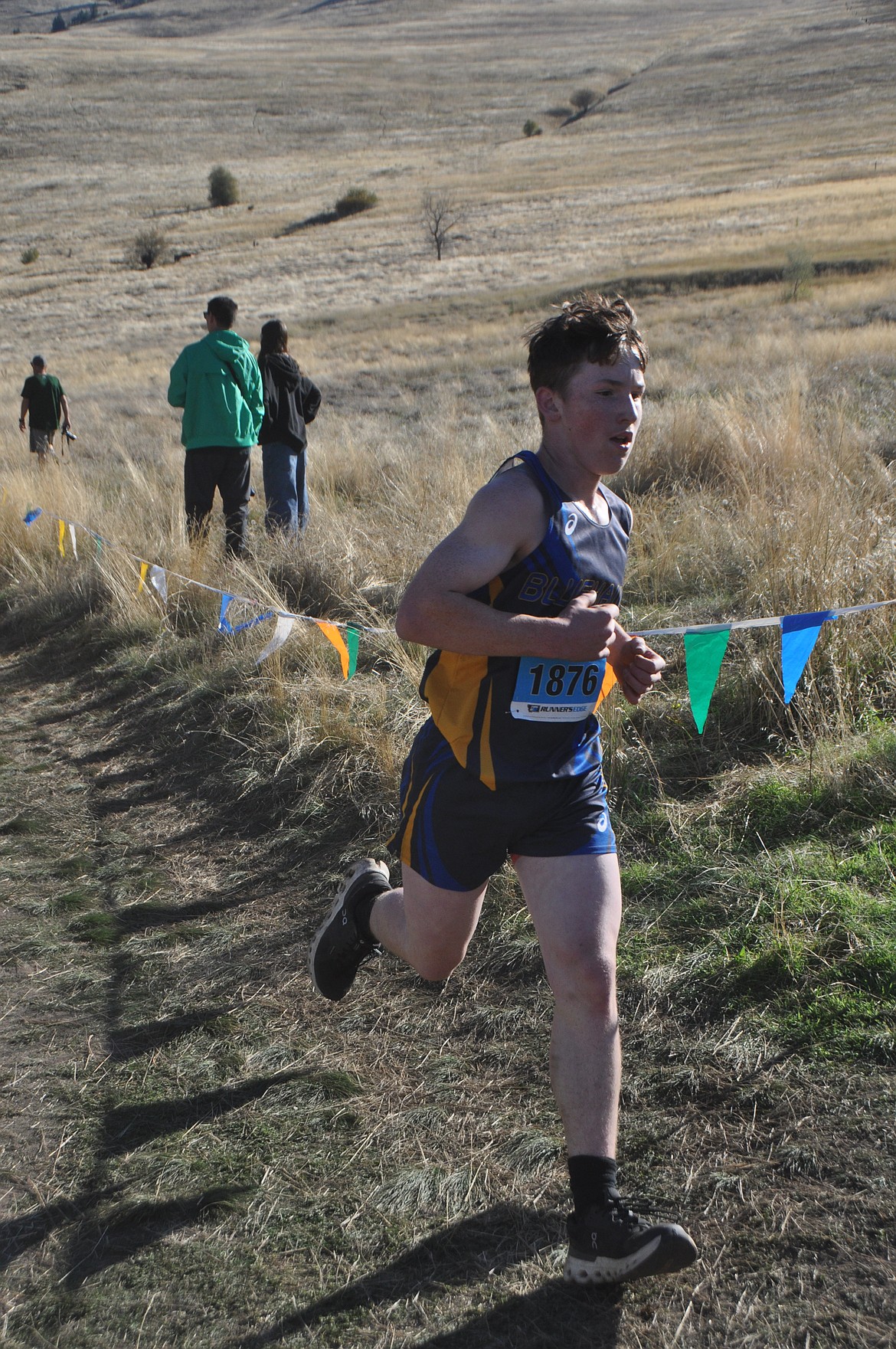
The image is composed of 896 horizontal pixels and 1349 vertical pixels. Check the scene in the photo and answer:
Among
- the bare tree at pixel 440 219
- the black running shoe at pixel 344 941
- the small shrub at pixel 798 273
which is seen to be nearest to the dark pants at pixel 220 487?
the black running shoe at pixel 344 941

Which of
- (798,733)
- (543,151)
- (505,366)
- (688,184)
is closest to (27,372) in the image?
(505,366)

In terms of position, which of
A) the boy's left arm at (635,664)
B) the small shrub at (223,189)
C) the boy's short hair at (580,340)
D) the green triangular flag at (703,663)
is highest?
the small shrub at (223,189)

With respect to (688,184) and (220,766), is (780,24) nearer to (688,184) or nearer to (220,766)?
(688,184)

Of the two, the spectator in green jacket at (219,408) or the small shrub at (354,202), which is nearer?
the spectator in green jacket at (219,408)

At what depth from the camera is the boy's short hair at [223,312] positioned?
24.9 ft

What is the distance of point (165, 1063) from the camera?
120 inches

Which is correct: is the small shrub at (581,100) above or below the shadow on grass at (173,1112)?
above

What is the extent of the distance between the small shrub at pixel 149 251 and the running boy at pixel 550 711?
55.9 metres

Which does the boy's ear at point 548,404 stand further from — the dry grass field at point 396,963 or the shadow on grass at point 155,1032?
the shadow on grass at point 155,1032

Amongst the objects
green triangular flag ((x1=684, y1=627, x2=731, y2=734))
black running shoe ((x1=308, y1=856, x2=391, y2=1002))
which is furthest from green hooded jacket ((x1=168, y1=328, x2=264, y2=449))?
black running shoe ((x1=308, y1=856, x2=391, y2=1002))

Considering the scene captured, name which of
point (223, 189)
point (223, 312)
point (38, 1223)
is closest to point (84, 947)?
point (38, 1223)

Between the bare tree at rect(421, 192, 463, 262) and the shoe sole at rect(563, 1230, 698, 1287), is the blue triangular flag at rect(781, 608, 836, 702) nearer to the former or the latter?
the shoe sole at rect(563, 1230, 698, 1287)

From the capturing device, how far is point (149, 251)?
53469 mm

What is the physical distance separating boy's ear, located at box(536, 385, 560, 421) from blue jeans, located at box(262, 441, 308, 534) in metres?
5.90
